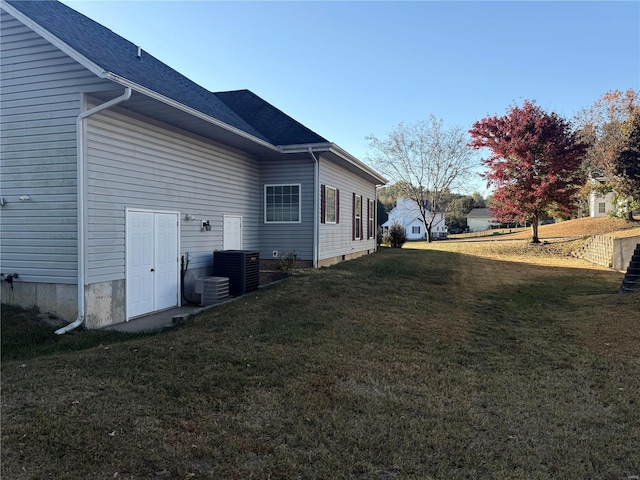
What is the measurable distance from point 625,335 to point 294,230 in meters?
8.21

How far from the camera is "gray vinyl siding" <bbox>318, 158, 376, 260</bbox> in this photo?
12.5 m

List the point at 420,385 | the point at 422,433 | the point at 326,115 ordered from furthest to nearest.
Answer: the point at 326,115
the point at 420,385
the point at 422,433

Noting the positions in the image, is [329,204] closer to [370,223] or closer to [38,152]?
[370,223]

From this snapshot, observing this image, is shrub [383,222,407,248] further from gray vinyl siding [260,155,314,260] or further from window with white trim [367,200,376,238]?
gray vinyl siding [260,155,314,260]

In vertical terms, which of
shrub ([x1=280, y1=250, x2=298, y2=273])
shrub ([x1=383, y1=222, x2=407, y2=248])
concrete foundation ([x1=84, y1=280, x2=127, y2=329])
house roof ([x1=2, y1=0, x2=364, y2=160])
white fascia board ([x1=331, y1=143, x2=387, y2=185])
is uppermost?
house roof ([x1=2, y1=0, x2=364, y2=160])

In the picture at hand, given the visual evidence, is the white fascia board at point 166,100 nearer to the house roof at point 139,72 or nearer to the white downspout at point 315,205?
the house roof at point 139,72

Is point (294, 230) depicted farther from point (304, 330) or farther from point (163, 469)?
point (163, 469)

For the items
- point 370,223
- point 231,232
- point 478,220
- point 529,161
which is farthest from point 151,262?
point 478,220

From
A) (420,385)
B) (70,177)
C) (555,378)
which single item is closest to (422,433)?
(420,385)

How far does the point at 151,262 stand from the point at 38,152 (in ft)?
8.43

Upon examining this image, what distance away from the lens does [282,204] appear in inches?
482

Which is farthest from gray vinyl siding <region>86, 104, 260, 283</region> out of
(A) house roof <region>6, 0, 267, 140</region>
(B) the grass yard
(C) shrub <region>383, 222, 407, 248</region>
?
(C) shrub <region>383, 222, 407, 248</region>

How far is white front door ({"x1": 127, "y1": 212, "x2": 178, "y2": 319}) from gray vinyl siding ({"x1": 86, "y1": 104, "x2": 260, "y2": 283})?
0.71ft

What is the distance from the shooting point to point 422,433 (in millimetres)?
3172
